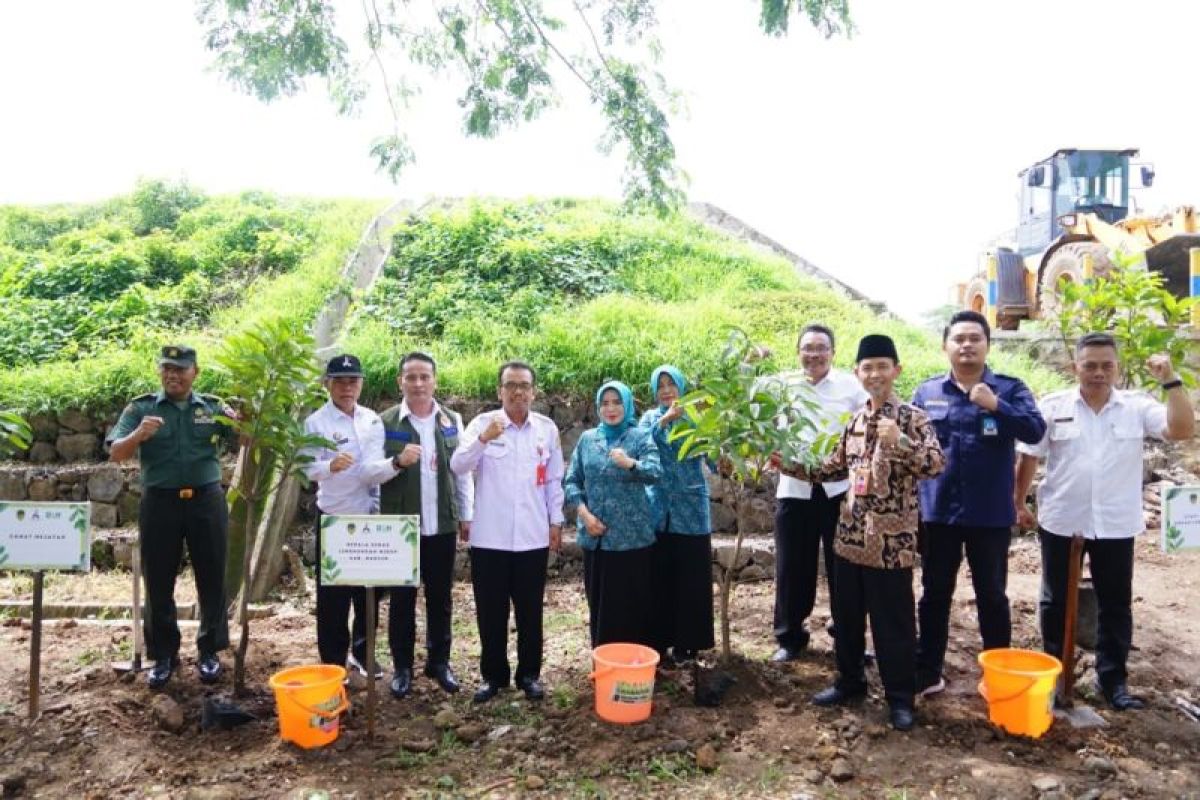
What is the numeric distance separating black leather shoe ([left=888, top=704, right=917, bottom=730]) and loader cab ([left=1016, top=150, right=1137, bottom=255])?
34.6 ft

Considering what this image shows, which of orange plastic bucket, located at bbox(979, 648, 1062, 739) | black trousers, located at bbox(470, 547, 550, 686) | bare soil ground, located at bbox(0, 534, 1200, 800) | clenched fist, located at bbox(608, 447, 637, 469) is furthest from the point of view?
black trousers, located at bbox(470, 547, 550, 686)

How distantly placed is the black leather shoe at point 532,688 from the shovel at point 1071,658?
234 centimetres

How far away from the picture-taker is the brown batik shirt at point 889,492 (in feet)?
11.0

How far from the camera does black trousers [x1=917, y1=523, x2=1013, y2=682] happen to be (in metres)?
3.66

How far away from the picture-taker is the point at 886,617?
135 inches

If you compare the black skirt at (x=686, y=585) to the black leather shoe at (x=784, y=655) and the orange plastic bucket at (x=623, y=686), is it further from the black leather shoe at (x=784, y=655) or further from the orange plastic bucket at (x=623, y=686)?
the orange plastic bucket at (x=623, y=686)

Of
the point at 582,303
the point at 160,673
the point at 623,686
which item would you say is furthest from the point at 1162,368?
the point at 582,303

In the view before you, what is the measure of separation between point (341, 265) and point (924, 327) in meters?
7.59

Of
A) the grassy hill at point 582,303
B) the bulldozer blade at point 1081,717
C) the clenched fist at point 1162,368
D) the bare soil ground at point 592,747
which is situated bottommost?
the bare soil ground at point 592,747

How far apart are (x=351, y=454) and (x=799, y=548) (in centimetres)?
232

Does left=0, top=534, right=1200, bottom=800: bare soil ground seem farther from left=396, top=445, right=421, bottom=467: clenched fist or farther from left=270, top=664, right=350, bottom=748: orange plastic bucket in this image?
left=396, top=445, right=421, bottom=467: clenched fist

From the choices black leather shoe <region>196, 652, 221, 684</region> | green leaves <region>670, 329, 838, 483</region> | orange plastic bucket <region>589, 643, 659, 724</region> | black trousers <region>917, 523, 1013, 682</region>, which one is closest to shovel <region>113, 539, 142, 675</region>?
black leather shoe <region>196, 652, 221, 684</region>

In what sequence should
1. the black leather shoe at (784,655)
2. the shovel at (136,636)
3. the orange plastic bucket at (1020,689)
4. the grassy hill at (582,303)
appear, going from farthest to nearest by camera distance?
1. the grassy hill at (582,303)
2. the black leather shoe at (784,655)
3. the shovel at (136,636)
4. the orange plastic bucket at (1020,689)

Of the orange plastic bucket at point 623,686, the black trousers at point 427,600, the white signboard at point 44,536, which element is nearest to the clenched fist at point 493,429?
the black trousers at point 427,600
